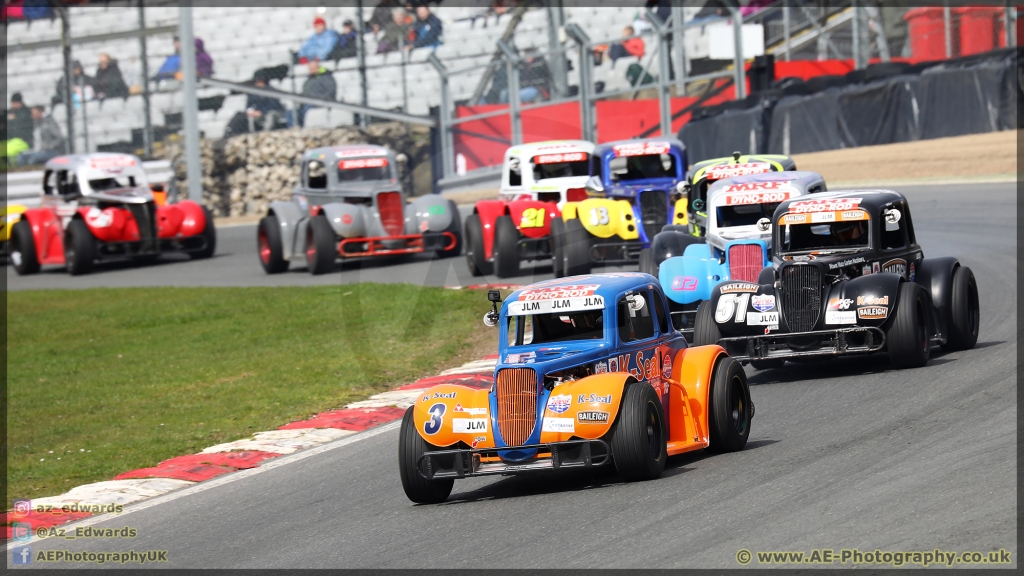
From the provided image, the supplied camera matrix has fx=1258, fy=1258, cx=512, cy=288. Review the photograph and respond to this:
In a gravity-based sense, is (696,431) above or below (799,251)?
below

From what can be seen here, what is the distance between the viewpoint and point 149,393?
12383 millimetres

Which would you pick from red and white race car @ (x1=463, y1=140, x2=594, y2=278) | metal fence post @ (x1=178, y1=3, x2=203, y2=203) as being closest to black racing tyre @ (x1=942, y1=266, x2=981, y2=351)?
red and white race car @ (x1=463, y1=140, x2=594, y2=278)

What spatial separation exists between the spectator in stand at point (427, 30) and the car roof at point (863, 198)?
19432 millimetres

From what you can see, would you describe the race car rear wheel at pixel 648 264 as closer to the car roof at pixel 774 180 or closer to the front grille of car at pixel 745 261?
the car roof at pixel 774 180

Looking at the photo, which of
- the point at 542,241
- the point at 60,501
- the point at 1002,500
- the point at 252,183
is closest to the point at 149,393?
the point at 60,501

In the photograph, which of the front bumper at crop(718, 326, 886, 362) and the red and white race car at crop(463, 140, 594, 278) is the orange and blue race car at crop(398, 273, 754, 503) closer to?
the front bumper at crop(718, 326, 886, 362)

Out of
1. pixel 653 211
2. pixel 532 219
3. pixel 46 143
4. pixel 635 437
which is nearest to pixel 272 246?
pixel 532 219

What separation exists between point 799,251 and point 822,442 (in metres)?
3.33

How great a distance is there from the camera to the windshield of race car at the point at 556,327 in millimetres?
7750

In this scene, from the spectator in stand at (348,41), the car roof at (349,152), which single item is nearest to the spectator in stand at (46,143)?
the spectator in stand at (348,41)

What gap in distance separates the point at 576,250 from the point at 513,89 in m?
12.3

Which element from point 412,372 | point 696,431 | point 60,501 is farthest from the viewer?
point 412,372

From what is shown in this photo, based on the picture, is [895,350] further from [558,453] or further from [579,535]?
[579,535]

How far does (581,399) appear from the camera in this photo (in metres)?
7.10
